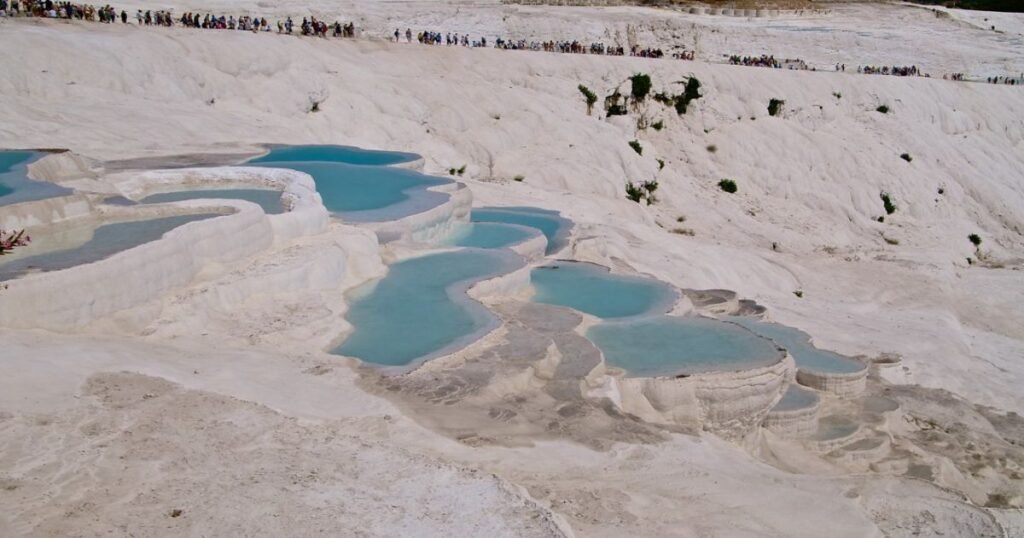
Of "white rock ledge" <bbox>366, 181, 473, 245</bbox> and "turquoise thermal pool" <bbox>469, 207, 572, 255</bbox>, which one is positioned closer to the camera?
"white rock ledge" <bbox>366, 181, 473, 245</bbox>

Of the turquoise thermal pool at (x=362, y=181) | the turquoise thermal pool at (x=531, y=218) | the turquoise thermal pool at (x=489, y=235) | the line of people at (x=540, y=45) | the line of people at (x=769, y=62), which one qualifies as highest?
the line of people at (x=540, y=45)

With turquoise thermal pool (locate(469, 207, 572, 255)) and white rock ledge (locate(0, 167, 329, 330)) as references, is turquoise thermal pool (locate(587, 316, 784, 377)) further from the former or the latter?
turquoise thermal pool (locate(469, 207, 572, 255))

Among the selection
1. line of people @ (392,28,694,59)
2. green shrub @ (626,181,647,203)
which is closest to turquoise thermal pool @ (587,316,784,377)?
green shrub @ (626,181,647,203)

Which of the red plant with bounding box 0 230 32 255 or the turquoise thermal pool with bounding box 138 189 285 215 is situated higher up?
the red plant with bounding box 0 230 32 255

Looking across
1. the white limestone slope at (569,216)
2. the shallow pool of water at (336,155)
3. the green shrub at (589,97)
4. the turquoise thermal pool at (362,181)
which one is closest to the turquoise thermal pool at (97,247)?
the white limestone slope at (569,216)

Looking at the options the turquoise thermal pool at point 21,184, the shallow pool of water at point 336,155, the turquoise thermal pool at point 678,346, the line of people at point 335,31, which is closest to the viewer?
the turquoise thermal pool at point 678,346

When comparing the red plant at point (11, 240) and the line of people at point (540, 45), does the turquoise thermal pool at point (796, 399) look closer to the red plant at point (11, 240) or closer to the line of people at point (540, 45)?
the red plant at point (11, 240)

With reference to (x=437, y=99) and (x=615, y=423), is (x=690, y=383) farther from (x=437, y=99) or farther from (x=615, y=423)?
(x=437, y=99)

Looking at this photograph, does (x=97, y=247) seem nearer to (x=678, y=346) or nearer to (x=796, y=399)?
(x=678, y=346)
